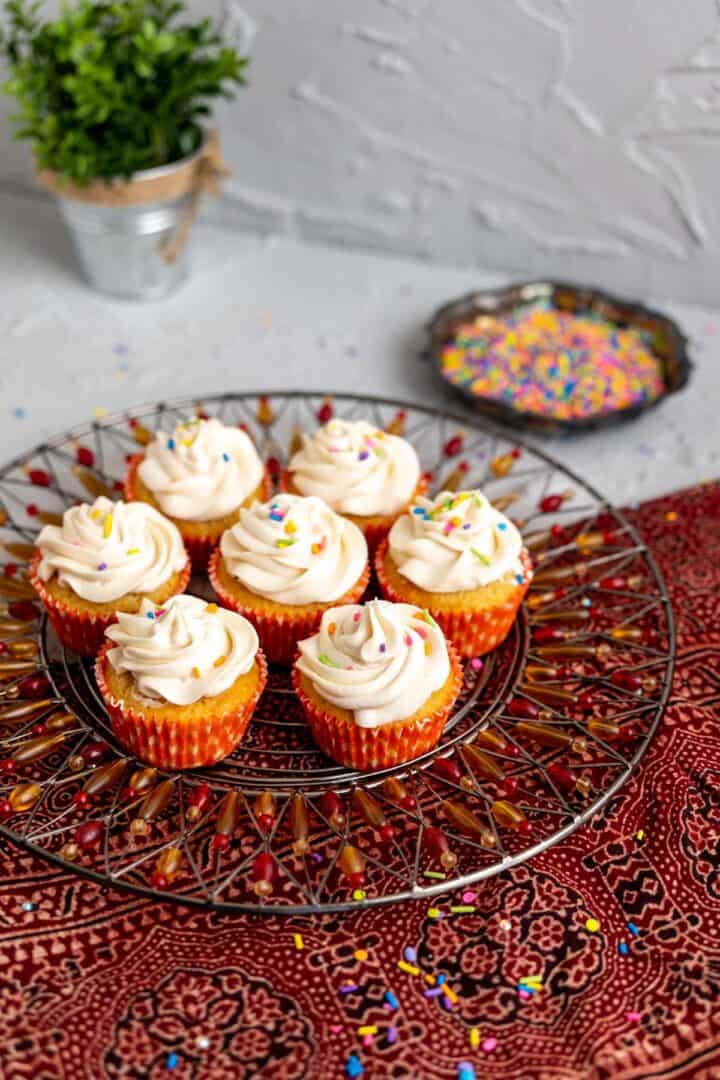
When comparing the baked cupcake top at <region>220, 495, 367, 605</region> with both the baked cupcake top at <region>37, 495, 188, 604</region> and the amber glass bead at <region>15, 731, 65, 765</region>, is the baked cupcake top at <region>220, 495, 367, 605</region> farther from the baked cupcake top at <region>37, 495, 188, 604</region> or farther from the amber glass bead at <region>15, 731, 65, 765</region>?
the amber glass bead at <region>15, 731, 65, 765</region>

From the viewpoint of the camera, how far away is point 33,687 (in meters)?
1.83

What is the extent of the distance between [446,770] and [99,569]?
0.65m

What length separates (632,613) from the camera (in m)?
2.09

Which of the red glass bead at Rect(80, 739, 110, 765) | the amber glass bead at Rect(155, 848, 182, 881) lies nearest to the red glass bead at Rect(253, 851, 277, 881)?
the amber glass bead at Rect(155, 848, 182, 881)

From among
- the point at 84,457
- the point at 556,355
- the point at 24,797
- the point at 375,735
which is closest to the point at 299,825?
the point at 375,735

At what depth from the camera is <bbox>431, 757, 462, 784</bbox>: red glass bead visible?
173cm

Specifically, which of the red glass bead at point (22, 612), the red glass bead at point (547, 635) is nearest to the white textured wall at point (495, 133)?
the red glass bead at point (547, 635)

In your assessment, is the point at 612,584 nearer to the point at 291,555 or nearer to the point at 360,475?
the point at 360,475

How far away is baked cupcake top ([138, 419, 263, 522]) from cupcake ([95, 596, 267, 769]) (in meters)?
0.33

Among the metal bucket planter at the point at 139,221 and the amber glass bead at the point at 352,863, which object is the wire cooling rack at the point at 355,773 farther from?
the metal bucket planter at the point at 139,221

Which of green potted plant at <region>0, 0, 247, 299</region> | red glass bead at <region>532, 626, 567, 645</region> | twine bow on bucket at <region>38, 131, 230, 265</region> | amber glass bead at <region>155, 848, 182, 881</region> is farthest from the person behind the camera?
twine bow on bucket at <region>38, 131, 230, 265</region>

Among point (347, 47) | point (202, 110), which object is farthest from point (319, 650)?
point (347, 47)

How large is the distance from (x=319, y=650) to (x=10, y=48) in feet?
5.69

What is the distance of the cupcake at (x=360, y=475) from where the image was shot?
2.05m
